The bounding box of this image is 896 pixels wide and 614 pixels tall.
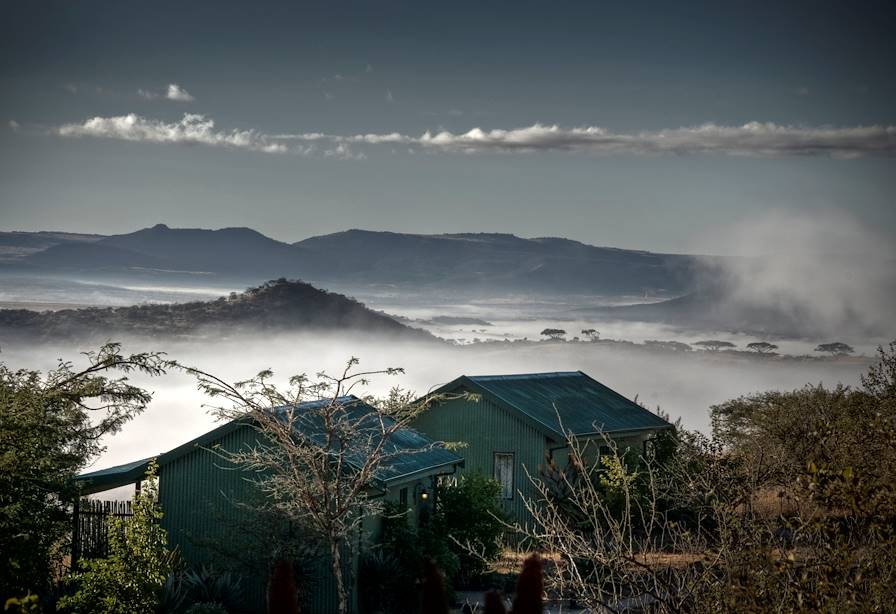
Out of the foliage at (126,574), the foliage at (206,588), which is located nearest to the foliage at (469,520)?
the foliage at (206,588)

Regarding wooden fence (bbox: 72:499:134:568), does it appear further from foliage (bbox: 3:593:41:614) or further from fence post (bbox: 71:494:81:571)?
foliage (bbox: 3:593:41:614)

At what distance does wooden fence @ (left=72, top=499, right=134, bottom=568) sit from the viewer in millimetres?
24359

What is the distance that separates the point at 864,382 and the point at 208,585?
20.3 m

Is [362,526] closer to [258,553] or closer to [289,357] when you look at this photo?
[258,553]

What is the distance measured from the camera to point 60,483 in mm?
21875

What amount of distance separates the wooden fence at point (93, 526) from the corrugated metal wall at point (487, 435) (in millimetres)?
11667

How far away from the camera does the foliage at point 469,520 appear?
27438mm

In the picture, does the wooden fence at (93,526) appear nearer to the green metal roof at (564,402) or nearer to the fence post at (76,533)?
the fence post at (76,533)

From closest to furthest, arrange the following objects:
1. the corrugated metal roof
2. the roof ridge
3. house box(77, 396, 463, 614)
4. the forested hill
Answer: house box(77, 396, 463, 614)
the corrugated metal roof
the roof ridge
the forested hill

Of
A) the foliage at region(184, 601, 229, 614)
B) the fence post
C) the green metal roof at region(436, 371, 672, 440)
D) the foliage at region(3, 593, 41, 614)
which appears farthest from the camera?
the green metal roof at region(436, 371, 672, 440)

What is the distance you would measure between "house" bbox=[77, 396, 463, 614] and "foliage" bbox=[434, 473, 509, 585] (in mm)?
2315

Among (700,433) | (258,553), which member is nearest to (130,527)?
(258,553)

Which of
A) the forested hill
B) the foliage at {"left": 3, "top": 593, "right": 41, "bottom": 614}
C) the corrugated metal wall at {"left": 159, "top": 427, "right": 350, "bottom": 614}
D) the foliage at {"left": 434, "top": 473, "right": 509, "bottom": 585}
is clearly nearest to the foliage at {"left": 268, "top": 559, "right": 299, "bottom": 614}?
the foliage at {"left": 3, "top": 593, "right": 41, "bottom": 614}

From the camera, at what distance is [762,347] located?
7762 cm
